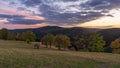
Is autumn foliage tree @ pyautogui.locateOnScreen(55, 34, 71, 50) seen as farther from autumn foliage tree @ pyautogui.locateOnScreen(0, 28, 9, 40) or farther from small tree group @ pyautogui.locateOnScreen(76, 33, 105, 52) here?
autumn foliage tree @ pyautogui.locateOnScreen(0, 28, 9, 40)

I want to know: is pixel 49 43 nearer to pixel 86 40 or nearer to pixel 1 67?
pixel 86 40

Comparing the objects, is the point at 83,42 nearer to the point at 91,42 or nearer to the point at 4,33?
the point at 91,42

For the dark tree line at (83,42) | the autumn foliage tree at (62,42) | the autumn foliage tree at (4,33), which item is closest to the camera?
the dark tree line at (83,42)

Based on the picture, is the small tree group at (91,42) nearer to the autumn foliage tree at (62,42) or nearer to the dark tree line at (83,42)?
the dark tree line at (83,42)

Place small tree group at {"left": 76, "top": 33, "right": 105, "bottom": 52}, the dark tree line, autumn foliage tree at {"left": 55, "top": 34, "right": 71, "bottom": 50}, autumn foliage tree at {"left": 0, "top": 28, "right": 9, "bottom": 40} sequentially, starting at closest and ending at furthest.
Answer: small tree group at {"left": 76, "top": 33, "right": 105, "bottom": 52}, the dark tree line, autumn foliage tree at {"left": 55, "top": 34, "right": 71, "bottom": 50}, autumn foliage tree at {"left": 0, "top": 28, "right": 9, "bottom": 40}

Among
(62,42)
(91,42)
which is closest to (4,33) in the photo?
(62,42)

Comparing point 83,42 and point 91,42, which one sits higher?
point 91,42

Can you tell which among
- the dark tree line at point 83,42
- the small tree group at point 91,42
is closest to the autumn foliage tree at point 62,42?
the dark tree line at point 83,42

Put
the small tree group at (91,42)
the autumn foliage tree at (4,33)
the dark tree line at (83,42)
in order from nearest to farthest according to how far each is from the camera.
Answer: the small tree group at (91,42) → the dark tree line at (83,42) → the autumn foliage tree at (4,33)

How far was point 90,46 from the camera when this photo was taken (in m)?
88.9

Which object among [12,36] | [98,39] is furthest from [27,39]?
[98,39]

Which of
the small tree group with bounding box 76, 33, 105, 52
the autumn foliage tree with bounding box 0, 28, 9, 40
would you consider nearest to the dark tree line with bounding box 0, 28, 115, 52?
the small tree group with bounding box 76, 33, 105, 52

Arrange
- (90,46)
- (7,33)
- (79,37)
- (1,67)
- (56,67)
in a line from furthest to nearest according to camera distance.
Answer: (7,33) < (79,37) < (90,46) < (56,67) < (1,67)

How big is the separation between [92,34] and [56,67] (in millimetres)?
63347
